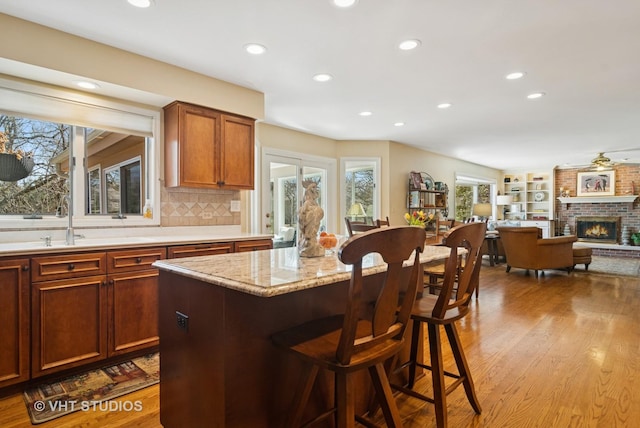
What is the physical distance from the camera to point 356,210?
19.8 feet

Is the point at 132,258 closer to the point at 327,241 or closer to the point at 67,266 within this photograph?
the point at 67,266

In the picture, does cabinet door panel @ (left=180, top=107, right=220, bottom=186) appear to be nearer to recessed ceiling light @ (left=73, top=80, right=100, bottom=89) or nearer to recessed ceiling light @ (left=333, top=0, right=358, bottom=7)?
recessed ceiling light @ (left=73, top=80, right=100, bottom=89)

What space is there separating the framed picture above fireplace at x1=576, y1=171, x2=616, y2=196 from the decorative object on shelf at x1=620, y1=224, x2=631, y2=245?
92 cm

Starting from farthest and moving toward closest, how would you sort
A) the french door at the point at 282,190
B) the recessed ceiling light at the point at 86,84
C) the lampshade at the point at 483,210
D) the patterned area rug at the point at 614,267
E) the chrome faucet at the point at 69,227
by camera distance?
the lampshade at the point at 483,210 → the patterned area rug at the point at 614,267 → the french door at the point at 282,190 → the recessed ceiling light at the point at 86,84 → the chrome faucet at the point at 69,227

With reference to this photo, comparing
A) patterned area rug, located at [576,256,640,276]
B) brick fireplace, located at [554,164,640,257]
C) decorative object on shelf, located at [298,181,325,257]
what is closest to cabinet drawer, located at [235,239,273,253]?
decorative object on shelf, located at [298,181,325,257]

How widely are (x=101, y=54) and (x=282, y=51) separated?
140 centimetres

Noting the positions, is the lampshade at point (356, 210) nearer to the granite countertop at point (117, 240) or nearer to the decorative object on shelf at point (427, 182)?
the decorative object on shelf at point (427, 182)

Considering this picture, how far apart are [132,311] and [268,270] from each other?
5.60 feet

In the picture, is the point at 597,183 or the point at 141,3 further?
the point at 597,183

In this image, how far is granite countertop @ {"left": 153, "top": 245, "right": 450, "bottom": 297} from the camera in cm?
122

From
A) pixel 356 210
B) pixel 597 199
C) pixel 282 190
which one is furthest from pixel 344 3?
pixel 597 199

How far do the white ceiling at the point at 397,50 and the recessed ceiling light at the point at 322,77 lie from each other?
0.08m

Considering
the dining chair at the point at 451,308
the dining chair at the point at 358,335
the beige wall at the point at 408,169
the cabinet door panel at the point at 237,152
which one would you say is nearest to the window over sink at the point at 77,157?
the cabinet door panel at the point at 237,152

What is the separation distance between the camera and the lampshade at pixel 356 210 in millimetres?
6027
